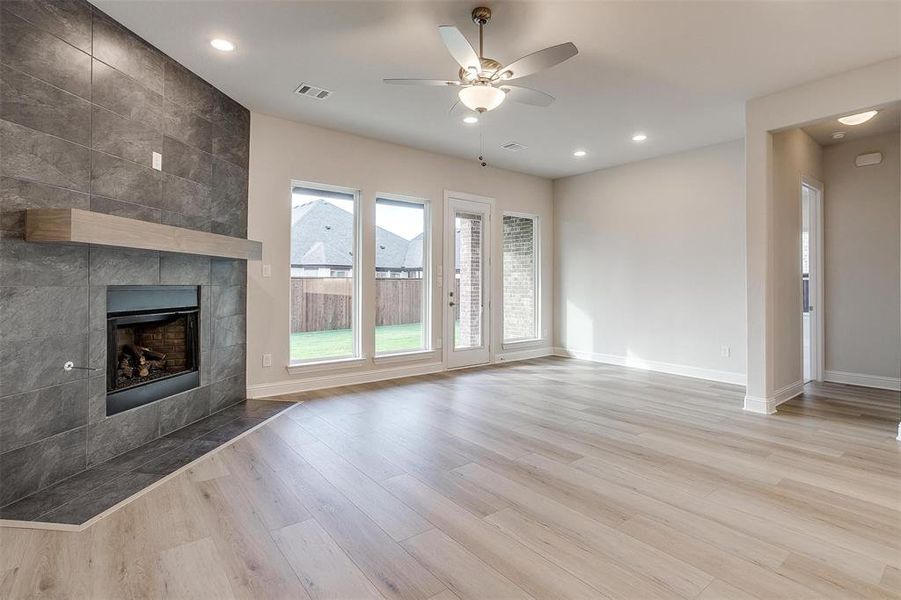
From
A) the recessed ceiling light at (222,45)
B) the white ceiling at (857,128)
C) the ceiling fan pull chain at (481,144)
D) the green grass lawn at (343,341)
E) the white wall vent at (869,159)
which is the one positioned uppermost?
the ceiling fan pull chain at (481,144)

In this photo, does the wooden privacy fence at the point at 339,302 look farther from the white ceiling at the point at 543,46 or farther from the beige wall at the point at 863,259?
the beige wall at the point at 863,259

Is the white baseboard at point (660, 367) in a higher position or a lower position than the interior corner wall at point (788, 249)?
lower

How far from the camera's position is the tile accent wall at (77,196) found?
7.77 ft

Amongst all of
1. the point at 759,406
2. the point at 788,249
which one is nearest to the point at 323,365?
the point at 759,406

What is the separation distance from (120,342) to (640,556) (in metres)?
3.58

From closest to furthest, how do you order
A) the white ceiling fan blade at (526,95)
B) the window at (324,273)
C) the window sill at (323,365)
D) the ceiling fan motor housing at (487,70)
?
the ceiling fan motor housing at (487,70)
the white ceiling fan blade at (526,95)
the window sill at (323,365)
the window at (324,273)

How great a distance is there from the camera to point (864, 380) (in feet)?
17.0

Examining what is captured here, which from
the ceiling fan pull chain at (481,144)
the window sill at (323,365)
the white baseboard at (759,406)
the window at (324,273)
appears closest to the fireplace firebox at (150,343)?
the window sill at (323,365)

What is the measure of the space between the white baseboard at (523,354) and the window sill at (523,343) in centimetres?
6

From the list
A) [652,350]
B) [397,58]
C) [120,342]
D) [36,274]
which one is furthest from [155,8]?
[652,350]

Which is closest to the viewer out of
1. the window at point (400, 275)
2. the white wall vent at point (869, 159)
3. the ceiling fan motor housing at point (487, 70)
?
the ceiling fan motor housing at point (487, 70)

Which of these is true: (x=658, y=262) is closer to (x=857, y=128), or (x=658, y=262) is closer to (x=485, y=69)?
(x=857, y=128)

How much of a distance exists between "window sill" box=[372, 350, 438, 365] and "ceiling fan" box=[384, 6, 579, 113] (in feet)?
Result: 10.7

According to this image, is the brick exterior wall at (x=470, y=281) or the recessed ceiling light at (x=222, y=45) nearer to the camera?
the recessed ceiling light at (x=222, y=45)
